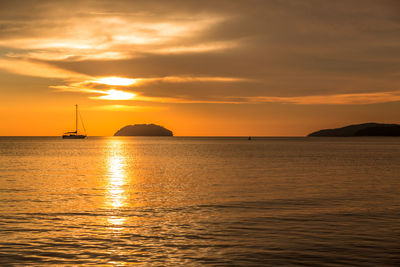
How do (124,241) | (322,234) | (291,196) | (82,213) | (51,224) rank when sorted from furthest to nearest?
(291,196) → (82,213) → (51,224) → (322,234) → (124,241)

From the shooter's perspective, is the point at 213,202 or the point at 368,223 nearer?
the point at 368,223

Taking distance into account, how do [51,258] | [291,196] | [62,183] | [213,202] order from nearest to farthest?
1. [51,258]
2. [213,202]
3. [291,196]
4. [62,183]

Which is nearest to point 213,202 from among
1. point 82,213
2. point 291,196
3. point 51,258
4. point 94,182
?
point 291,196

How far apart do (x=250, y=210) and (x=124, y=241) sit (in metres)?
11.7

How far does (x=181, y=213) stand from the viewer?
29.4 metres

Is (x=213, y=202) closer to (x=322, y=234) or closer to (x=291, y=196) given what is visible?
(x=291, y=196)

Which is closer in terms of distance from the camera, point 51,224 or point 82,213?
point 51,224

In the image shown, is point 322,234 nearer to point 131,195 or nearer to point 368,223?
point 368,223

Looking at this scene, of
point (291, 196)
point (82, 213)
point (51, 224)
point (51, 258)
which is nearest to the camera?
point (51, 258)

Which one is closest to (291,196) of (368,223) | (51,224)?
(368,223)

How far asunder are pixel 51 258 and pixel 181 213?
12350mm

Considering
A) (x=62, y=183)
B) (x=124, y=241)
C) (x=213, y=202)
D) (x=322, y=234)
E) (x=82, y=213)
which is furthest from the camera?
(x=62, y=183)

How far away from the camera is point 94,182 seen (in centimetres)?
5081

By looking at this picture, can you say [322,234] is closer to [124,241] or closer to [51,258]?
[124,241]
